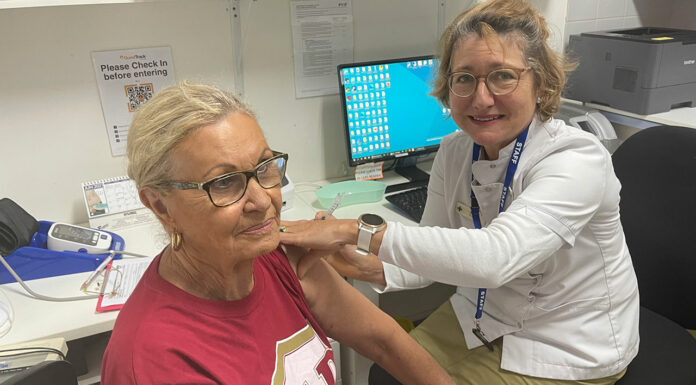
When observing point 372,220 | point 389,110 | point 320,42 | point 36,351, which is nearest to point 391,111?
point 389,110

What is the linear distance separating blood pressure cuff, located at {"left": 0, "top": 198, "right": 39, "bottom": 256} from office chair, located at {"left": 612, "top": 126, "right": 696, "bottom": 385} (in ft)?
5.49

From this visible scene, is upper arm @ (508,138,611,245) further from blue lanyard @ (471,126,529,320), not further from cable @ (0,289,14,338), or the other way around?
cable @ (0,289,14,338)

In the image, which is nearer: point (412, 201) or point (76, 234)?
point (76, 234)

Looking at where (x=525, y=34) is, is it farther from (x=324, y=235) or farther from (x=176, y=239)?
(x=176, y=239)

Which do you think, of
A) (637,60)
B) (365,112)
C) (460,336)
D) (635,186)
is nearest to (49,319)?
(460,336)

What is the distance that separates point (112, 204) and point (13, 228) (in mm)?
341

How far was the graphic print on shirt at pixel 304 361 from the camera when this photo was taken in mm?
1103

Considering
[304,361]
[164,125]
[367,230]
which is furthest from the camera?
[367,230]

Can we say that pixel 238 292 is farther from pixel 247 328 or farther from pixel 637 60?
pixel 637 60

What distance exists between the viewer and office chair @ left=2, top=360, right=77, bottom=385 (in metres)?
0.94

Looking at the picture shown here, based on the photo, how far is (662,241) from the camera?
5.22 ft

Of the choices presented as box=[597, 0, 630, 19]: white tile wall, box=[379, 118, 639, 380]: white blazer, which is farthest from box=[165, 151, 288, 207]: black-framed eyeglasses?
box=[597, 0, 630, 19]: white tile wall

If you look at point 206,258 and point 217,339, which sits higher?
point 206,258

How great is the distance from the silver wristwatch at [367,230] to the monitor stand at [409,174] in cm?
84
